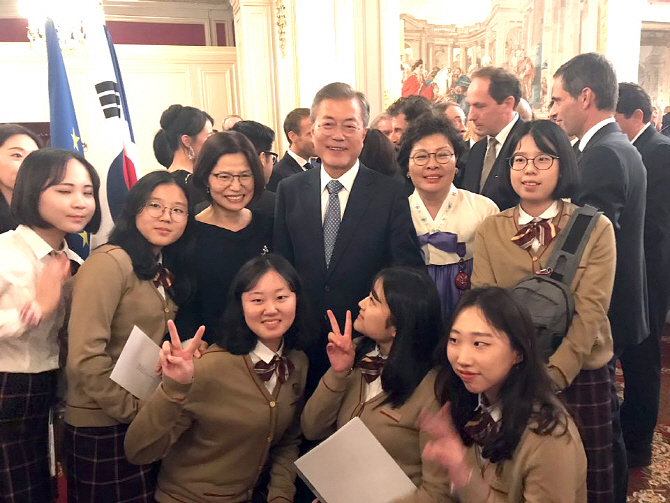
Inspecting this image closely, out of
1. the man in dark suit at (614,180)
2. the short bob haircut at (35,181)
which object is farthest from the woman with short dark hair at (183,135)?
the man in dark suit at (614,180)

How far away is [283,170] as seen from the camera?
144 inches

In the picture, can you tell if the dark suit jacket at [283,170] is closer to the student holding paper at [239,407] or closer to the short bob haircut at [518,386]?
the student holding paper at [239,407]

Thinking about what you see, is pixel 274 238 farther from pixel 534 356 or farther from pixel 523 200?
pixel 534 356

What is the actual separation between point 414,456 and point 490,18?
15.2 feet

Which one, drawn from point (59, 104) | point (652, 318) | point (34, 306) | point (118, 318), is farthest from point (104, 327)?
point (652, 318)

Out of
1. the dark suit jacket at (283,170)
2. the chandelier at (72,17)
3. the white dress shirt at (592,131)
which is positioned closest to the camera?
the white dress shirt at (592,131)

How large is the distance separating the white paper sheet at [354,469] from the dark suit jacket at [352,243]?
1.80ft

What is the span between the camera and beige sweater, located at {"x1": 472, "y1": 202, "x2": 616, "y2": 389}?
1.78 m

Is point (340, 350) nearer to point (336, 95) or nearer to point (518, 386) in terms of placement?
point (518, 386)

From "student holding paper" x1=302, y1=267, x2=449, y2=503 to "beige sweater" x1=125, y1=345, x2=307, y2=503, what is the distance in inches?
6.9

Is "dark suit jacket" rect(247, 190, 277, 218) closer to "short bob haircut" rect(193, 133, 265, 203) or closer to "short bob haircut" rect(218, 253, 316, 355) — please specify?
"short bob haircut" rect(193, 133, 265, 203)

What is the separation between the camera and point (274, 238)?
87.0 inches

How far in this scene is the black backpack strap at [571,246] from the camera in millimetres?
1785

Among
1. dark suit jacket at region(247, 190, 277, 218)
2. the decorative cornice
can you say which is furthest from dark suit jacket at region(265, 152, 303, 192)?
the decorative cornice
